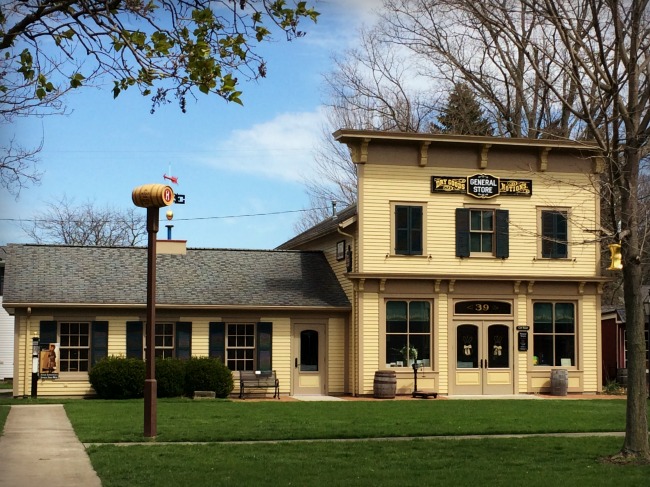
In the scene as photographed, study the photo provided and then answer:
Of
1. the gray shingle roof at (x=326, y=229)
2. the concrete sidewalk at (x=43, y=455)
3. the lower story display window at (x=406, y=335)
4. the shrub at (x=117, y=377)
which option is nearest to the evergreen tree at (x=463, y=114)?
the gray shingle roof at (x=326, y=229)

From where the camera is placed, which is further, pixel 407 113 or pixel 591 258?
pixel 407 113

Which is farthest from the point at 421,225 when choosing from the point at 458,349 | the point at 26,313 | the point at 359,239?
the point at 26,313

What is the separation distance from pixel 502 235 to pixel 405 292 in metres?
3.42

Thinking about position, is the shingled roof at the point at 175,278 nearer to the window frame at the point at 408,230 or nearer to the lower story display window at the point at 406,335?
the lower story display window at the point at 406,335

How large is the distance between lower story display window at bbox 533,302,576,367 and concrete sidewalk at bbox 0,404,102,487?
1557 centimetres

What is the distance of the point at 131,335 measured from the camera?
29.2 meters

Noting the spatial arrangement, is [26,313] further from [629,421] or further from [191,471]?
[629,421]

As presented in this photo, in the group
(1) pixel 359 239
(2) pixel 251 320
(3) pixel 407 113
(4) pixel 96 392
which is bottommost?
(4) pixel 96 392

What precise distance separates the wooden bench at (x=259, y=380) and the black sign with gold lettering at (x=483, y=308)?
229 inches

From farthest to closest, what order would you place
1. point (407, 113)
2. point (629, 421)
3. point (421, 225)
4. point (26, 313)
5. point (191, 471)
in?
1. point (407, 113)
2. point (421, 225)
3. point (26, 313)
4. point (629, 421)
5. point (191, 471)

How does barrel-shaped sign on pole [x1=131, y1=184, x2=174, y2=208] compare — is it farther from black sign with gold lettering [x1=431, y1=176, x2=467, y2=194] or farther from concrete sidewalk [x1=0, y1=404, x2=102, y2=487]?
black sign with gold lettering [x1=431, y1=176, x2=467, y2=194]

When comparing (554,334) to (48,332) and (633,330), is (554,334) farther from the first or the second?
(633,330)

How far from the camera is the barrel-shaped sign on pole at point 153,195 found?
54.5 ft

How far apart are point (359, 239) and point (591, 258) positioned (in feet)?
24.6
